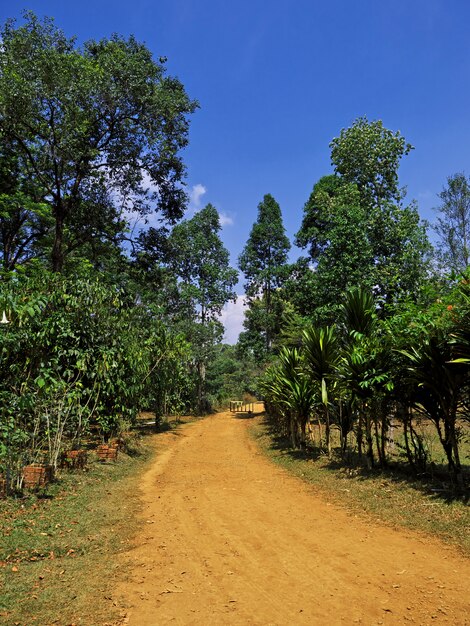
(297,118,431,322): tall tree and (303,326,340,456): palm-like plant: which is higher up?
(297,118,431,322): tall tree

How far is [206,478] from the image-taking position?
833cm

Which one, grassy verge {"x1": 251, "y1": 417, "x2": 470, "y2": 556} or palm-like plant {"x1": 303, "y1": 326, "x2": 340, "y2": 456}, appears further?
palm-like plant {"x1": 303, "y1": 326, "x2": 340, "y2": 456}

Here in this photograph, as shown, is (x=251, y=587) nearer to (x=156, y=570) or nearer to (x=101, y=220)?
(x=156, y=570)

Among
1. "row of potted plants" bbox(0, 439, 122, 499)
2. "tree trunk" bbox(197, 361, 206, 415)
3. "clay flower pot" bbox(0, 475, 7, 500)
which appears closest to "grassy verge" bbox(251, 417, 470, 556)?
"row of potted plants" bbox(0, 439, 122, 499)

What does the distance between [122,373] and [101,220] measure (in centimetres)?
824

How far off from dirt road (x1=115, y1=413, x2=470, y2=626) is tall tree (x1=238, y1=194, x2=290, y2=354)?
23.7m

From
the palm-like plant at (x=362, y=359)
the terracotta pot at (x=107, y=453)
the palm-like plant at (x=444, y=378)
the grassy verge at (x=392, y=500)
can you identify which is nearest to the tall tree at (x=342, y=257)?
the palm-like plant at (x=362, y=359)

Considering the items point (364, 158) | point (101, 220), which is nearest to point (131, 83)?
point (101, 220)

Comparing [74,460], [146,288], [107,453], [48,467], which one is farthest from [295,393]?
[146,288]

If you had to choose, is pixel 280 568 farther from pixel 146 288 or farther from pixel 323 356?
pixel 146 288

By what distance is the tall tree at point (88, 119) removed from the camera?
12.2 meters

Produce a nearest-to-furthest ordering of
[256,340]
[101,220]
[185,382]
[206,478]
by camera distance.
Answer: [206,478] → [101,220] → [185,382] → [256,340]

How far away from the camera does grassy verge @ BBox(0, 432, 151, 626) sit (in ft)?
10.4

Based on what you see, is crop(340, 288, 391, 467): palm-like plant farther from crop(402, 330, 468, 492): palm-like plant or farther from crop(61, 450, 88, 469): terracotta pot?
crop(61, 450, 88, 469): terracotta pot
